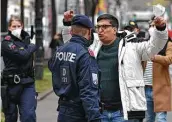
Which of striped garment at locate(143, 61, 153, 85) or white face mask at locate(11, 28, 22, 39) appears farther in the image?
striped garment at locate(143, 61, 153, 85)

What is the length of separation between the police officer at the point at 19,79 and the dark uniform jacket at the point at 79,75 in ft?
9.08

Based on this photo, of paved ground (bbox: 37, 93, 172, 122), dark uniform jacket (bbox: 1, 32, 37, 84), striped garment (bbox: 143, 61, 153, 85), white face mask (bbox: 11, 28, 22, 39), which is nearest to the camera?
dark uniform jacket (bbox: 1, 32, 37, 84)

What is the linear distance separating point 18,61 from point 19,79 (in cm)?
25

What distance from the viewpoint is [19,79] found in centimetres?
886

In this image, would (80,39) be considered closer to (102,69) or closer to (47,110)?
(102,69)

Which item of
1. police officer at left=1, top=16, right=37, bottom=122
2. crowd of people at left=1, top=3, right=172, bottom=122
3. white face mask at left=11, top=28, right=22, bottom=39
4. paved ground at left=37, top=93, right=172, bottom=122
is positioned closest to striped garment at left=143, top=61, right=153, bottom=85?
police officer at left=1, top=16, right=37, bottom=122

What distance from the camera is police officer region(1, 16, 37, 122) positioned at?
8844 mm

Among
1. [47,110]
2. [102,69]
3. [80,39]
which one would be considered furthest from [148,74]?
[47,110]

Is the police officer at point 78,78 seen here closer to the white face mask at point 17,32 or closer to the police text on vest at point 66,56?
the police text on vest at point 66,56

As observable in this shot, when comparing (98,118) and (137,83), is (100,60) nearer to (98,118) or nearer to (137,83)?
(137,83)

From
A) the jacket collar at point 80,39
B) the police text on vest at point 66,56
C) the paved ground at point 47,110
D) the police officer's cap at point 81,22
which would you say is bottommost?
the paved ground at point 47,110

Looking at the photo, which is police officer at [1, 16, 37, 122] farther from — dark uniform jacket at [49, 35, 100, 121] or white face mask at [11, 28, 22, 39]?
dark uniform jacket at [49, 35, 100, 121]

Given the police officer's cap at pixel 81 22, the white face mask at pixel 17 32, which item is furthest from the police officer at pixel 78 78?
the white face mask at pixel 17 32

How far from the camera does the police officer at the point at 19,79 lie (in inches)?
348
